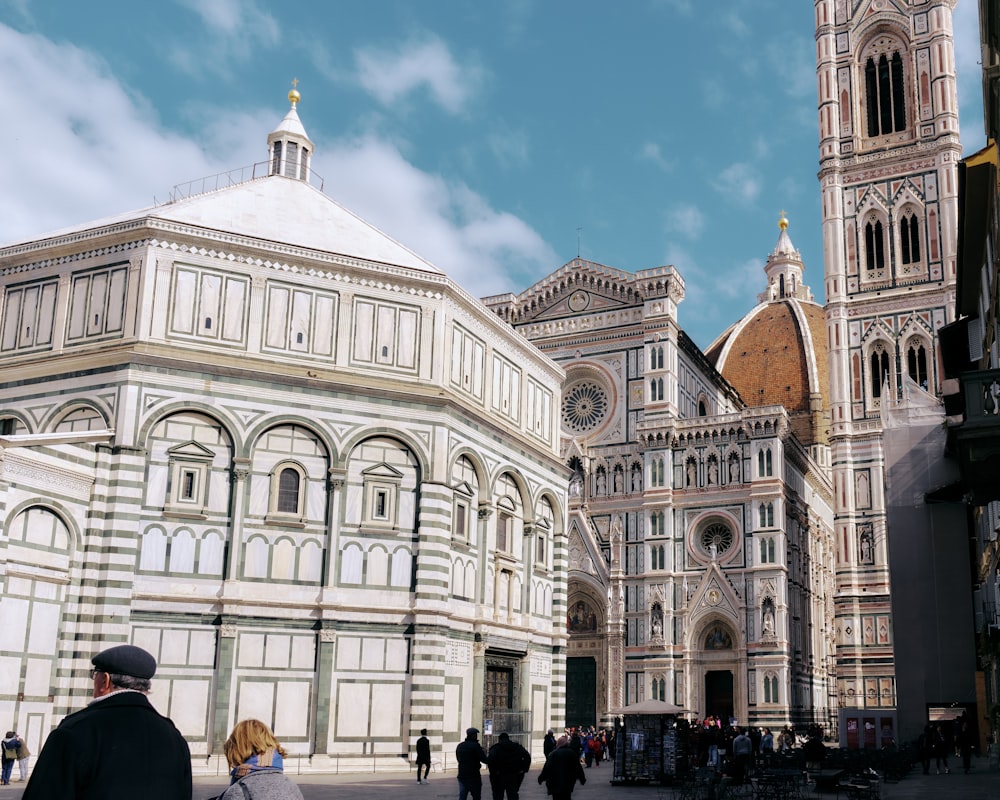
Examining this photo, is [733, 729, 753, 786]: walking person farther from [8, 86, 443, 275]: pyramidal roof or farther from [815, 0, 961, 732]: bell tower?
[815, 0, 961, 732]: bell tower

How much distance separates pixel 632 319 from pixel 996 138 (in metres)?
36.7

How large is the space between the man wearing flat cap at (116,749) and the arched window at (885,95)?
2459 inches

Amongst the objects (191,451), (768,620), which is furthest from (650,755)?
(768,620)

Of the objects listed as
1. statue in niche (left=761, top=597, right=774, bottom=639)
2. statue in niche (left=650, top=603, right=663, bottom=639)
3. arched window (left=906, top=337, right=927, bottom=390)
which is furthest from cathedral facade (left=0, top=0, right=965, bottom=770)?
arched window (left=906, top=337, right=927, bottom=390)

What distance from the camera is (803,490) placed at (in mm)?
58531

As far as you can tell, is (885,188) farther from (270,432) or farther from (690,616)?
(270,432)

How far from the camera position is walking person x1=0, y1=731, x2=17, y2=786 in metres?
21.0

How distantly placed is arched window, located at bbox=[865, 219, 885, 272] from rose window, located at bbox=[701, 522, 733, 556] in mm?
16909

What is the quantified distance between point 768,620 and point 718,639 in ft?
9.00

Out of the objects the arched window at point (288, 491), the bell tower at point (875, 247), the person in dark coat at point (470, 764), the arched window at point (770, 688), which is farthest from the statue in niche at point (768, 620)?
the person in dark coat at point (470, 764)

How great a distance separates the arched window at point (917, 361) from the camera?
184 ft

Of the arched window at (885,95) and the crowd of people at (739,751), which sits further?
the arched window at (885,95)

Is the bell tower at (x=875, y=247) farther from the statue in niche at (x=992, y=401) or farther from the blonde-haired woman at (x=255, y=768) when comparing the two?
the blonde-haired woman at (x=255, y=768)

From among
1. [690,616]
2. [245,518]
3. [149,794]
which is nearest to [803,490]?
[690,616]
